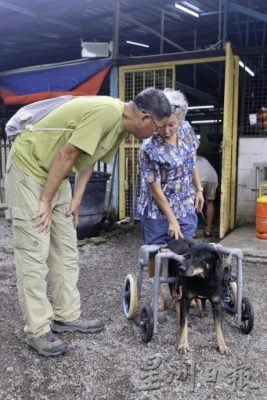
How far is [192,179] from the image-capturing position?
11.5 feet

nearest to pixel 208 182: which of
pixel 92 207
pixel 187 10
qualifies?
pixel 92 207

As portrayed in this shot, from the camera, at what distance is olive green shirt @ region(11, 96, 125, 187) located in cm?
246

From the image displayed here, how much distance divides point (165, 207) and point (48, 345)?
1267 mm

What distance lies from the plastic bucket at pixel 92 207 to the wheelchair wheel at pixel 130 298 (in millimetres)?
2816

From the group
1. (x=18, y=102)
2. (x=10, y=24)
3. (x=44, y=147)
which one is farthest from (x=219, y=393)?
(x=10, y=24)

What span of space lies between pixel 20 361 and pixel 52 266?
662mm

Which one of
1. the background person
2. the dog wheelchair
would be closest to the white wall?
the background person

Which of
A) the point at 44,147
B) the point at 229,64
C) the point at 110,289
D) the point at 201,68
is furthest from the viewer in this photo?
the point at 201,68

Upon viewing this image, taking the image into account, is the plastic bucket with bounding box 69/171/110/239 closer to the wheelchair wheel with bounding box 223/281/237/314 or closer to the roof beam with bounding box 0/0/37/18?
the wheelchair wheel with bounding box 223/281/237/314

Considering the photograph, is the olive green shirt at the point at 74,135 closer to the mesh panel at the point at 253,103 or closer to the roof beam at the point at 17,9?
the mesh panel at the point at 253,103

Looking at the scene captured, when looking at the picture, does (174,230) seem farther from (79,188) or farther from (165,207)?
(79,188)

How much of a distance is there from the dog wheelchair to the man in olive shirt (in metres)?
0.62

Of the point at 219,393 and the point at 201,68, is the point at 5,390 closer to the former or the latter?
the point at 219,393

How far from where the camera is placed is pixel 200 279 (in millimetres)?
2730
